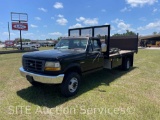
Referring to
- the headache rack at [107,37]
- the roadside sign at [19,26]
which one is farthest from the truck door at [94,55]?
the roadside sign at [19,26]

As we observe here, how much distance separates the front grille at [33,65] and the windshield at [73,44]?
1511mm

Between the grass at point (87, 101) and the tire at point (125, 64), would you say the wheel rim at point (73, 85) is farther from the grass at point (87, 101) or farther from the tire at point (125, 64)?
the tire at point (125, 64)

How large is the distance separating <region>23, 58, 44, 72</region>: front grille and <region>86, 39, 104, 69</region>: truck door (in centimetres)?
167

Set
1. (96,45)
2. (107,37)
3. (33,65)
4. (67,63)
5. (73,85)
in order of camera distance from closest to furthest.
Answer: (67,63)
(33,65)
(73,85)
(96,45)
(107,37)

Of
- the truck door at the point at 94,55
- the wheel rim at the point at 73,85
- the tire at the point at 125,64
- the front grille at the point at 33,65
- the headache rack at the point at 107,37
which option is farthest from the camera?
the tire at the point at 125,64

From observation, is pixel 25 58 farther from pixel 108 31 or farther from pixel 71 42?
pixel 108 31

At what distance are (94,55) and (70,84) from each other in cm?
155

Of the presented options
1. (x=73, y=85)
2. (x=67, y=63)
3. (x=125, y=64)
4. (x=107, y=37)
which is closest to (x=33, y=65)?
(x=67, y=63)

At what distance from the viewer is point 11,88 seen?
18.4ft

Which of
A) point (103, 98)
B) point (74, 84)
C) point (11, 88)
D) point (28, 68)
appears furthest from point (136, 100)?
point (11, 88)

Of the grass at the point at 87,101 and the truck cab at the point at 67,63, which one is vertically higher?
the truck cab at the point at 67,63

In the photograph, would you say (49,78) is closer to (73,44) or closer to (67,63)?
(67,63)

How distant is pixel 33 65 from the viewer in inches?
185

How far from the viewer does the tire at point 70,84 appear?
15.0ft
